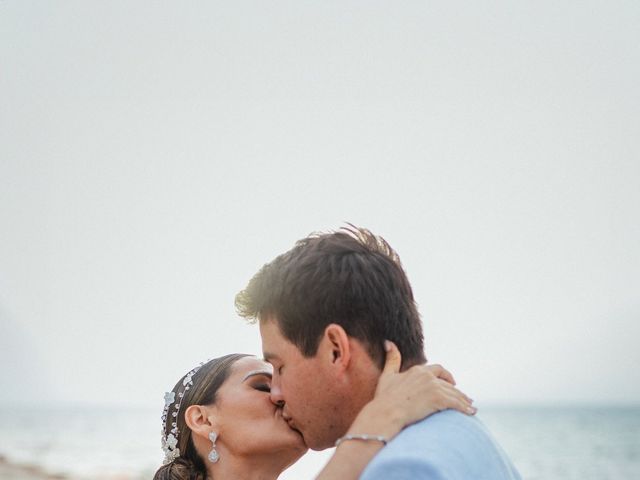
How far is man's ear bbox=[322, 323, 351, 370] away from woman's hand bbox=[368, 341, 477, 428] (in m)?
0.15

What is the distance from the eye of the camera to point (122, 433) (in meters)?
49.6

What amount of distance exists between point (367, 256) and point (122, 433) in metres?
49.3

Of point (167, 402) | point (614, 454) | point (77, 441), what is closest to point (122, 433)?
point (77, 441)

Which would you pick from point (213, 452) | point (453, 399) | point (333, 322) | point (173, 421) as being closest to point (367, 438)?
point (453, 399)

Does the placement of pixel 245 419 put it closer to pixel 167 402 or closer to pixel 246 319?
pixel 167 402

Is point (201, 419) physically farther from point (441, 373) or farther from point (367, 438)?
point (367, 438)

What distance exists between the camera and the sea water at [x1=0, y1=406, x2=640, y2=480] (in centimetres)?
3250

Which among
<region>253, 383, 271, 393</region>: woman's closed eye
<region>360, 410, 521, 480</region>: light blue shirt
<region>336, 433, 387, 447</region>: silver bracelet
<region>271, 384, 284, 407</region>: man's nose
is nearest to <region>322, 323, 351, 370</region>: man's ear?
<region>336, 433, 387, 447</region>: silver bracelet

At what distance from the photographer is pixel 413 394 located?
9.39 ft

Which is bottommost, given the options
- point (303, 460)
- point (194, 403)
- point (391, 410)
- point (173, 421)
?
point (303, 460)

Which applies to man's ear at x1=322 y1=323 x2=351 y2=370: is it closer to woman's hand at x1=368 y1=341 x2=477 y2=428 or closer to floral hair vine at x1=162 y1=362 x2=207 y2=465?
woman's hand at x1=368 y1=341 x2=477 y2=428

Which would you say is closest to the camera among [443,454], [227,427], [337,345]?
[443,454]

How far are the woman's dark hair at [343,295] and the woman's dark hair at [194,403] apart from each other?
151 cm

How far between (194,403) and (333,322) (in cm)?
196
